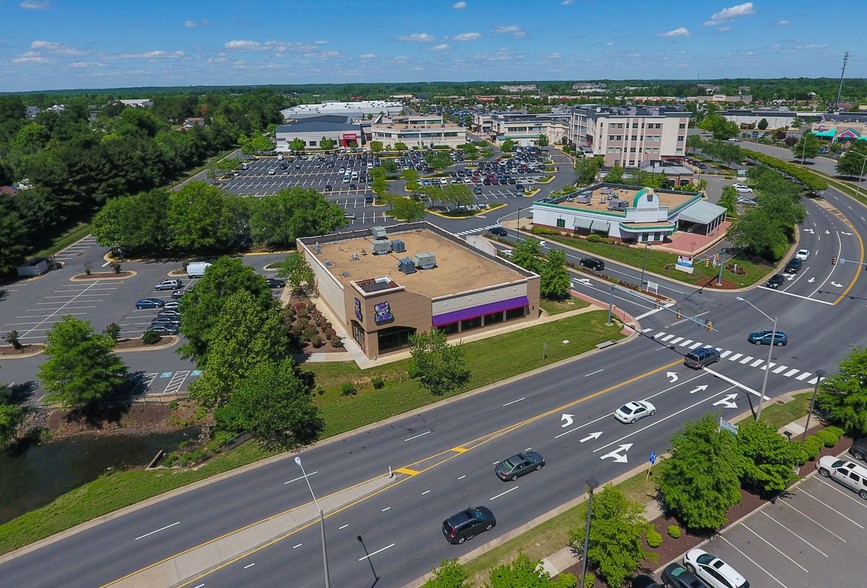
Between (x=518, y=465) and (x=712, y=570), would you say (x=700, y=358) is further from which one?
(x=712, y=570)

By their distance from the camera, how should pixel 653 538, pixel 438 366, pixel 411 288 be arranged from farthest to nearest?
1. pixel 411 288
2. pixel 438 366
3. pixel 653 538

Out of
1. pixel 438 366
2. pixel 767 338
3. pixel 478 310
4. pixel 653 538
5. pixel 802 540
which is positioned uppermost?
pixel 478 310

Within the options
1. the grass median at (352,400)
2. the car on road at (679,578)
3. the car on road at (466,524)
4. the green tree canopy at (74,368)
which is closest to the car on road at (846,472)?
the car on road at (679,578)

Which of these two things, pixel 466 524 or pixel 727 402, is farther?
pixel 727 402

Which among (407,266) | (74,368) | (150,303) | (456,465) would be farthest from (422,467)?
(150,303)

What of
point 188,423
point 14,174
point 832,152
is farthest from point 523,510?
point 832,152

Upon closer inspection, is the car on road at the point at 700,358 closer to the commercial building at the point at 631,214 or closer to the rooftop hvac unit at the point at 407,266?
the rooftop hvac unit at the point at 407,266

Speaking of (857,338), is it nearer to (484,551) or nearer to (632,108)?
(484,551)
